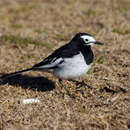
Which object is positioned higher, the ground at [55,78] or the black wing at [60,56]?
the black wing at [60,56]

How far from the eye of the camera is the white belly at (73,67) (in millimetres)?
5992

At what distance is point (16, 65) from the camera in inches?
303

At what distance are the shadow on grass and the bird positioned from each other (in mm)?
487

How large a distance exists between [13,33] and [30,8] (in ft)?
7.48

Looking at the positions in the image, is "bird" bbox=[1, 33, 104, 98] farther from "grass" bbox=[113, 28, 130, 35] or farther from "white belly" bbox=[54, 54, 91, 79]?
"grass" bbox=[113, 28, 130, 35]

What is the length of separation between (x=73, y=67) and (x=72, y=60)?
13 cm

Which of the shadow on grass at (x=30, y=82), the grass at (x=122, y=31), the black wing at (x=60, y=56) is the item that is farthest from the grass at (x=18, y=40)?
the black wing at (x=60, y=56)

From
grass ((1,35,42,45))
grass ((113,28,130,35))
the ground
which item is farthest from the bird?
grass ((113,28,130,35))

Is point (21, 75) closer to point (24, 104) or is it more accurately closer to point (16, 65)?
point (16, 65)

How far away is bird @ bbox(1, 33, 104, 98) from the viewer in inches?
237

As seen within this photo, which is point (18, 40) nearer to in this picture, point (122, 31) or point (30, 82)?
point (30, 82)

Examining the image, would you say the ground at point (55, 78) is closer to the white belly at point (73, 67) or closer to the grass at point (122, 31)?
the grass at point (122, 31)

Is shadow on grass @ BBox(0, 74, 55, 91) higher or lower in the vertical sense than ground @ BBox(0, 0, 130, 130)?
lower

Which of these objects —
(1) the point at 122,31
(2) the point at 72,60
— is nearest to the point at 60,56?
(2) the point at 72,60
